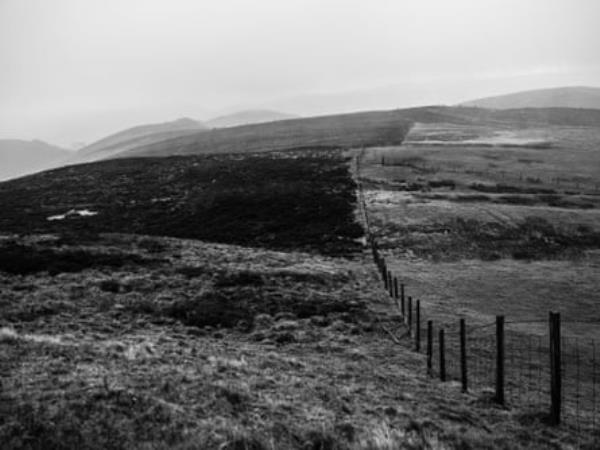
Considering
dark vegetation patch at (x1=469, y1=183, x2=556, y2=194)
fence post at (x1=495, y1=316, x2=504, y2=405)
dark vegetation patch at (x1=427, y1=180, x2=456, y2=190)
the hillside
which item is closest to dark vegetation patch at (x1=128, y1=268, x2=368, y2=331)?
the hillside

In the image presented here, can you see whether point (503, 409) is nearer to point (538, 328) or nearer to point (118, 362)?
point (118, 362)

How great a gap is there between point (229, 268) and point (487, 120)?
459 ft

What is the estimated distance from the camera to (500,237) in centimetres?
4372

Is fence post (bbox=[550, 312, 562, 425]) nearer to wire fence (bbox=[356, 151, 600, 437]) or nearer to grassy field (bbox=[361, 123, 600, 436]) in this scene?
wire fence (bbox=[356, 151, 600, 437])

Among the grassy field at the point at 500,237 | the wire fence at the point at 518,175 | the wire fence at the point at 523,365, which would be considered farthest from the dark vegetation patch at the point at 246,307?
the wire fence at the point at 518,175

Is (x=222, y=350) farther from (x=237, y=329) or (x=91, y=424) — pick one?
(x=91, y=424)

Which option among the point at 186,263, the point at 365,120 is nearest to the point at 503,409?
the point at 186,263

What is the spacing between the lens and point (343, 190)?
63.6 meters

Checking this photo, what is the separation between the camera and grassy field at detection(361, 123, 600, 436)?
923 inches

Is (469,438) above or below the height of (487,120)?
below

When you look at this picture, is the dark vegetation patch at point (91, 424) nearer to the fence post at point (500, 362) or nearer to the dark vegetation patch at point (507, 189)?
the fence post at point (500, 362)

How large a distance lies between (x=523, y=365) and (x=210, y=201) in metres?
50.3

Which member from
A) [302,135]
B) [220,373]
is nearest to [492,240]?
[220,373]

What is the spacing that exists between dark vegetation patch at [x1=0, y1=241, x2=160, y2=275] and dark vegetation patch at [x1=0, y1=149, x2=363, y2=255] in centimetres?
407
